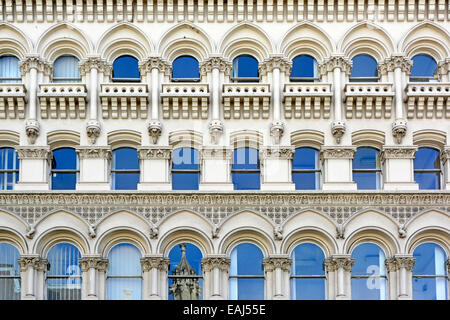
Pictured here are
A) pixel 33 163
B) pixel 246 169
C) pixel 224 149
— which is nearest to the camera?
pixel 33 163

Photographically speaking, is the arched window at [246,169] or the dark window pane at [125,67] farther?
the dark window pane at [125,67]

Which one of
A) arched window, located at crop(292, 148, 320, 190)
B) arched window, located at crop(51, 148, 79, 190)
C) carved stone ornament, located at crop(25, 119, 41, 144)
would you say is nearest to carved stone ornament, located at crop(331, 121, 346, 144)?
arched window, located at crop(292, 148, 320, 190)

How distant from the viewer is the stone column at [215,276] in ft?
150

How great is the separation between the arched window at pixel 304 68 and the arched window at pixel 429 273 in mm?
7252

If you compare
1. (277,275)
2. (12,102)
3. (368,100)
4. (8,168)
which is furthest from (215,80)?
(8,168)

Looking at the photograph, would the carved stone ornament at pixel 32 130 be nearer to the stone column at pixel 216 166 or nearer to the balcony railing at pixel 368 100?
the stone column at pixel 216 166

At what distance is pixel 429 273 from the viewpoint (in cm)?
4647

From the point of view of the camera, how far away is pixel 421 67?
49.0 meters

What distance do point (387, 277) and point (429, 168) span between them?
4.33m

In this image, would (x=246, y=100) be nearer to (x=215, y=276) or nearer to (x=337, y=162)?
(x=337, y=162)

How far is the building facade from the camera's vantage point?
152 ft

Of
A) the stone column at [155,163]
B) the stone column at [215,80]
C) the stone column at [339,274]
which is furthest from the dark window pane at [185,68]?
the stone column at [339,274]

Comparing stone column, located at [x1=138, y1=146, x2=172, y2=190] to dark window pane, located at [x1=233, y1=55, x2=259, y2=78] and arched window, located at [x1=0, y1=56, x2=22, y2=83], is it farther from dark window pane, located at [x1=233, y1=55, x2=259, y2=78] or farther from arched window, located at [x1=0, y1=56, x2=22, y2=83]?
arched window, located at [x1=0, y1=56, x2=22, y2=83]

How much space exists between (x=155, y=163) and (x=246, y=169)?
317 cm
